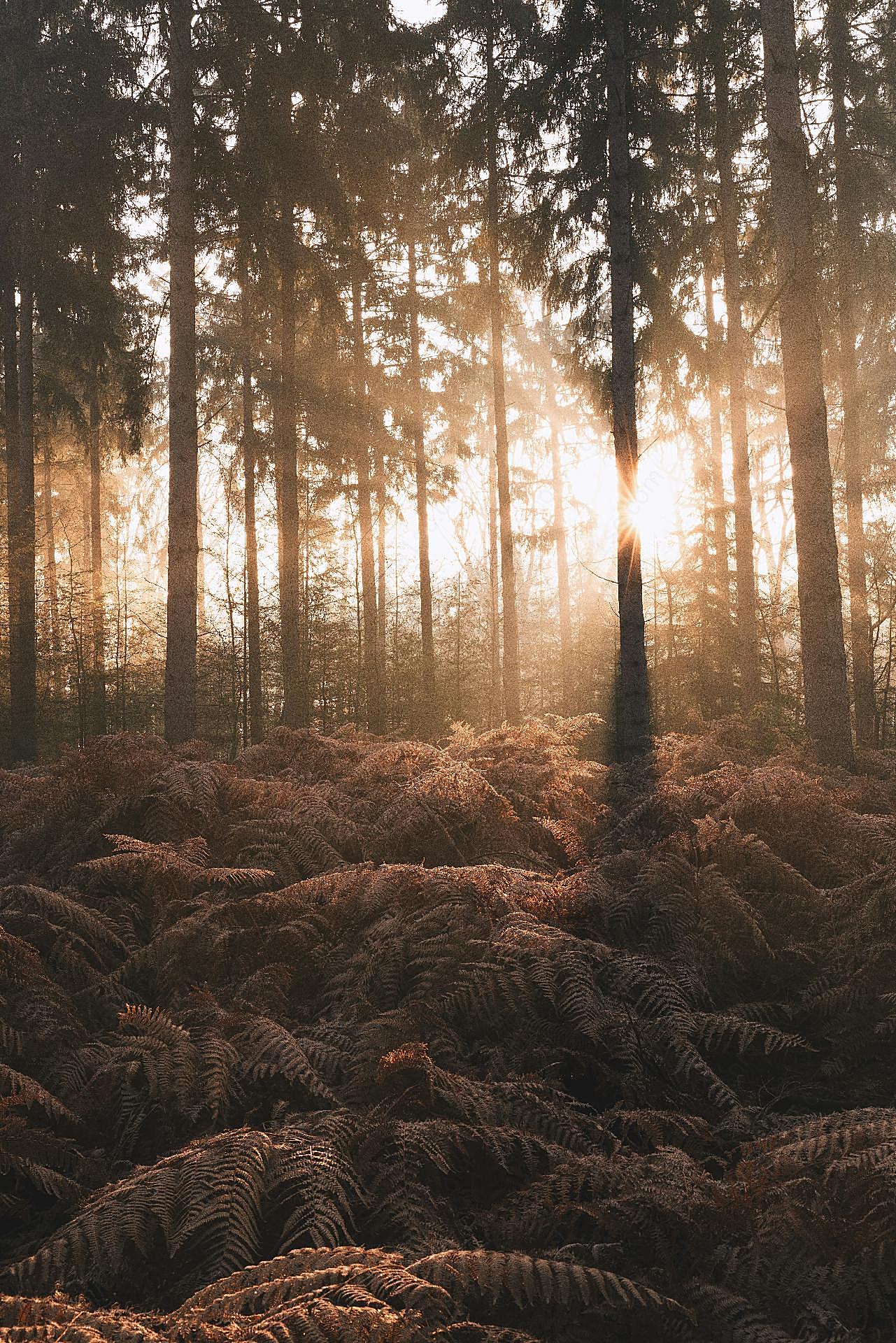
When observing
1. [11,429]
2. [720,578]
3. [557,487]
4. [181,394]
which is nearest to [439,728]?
[720,578]

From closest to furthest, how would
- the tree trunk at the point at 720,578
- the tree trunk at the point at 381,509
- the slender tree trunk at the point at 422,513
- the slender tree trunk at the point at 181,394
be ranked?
the slender tree trunk at the point at 181,394 → the tree trunk at the point at 720,578 → the tree trunk at the point at 381,509 → the slender tree trunk at the point at 422,513

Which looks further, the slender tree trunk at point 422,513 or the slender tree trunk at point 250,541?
the slender tree trunk at point 422,513

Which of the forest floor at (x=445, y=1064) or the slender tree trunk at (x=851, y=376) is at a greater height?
the slender tree trunk at (x=851, y=376)

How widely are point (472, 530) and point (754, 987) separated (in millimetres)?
28397

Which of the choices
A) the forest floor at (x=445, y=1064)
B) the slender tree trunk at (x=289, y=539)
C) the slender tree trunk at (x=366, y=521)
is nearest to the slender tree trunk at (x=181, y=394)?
the slender tree trunk at (x=289, y=539)

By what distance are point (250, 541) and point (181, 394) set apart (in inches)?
276

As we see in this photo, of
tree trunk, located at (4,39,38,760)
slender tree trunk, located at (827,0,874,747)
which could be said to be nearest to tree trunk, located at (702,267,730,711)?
slender tree trunk, located at (827,0,874,747)

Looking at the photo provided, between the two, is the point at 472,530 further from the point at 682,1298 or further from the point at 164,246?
the point at 682,1298

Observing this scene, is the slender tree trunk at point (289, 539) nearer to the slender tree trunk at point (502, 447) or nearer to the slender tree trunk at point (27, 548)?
the slender tree trunk at point (502, 447)

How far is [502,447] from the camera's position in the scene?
14.8 metres

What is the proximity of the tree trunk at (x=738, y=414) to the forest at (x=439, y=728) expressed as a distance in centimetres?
9

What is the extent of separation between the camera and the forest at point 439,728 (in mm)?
1979

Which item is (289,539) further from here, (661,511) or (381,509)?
(661,511)

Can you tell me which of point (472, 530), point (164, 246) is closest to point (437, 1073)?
point (164, 246)
